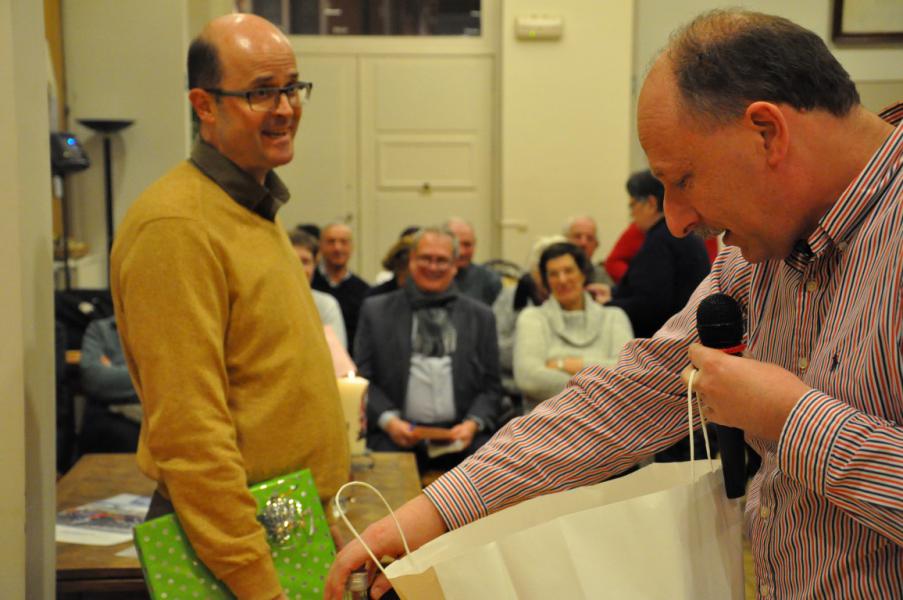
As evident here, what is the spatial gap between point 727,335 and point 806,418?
0.22 metres

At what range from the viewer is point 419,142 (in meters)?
7.95

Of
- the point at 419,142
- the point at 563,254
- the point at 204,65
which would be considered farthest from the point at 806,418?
the point at 419,142

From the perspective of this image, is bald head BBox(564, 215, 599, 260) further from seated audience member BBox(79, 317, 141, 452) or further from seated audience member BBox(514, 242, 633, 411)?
seated audience member BBox(79, 317, 141, 452)

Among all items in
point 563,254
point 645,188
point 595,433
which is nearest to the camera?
point 595,433

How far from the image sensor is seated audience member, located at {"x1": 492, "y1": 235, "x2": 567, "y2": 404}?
188 inches

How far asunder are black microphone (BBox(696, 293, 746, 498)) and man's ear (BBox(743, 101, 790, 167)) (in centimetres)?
19

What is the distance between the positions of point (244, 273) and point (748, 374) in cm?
105

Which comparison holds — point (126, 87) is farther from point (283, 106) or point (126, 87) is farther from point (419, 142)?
point (283, 106)

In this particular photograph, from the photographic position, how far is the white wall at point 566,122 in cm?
754

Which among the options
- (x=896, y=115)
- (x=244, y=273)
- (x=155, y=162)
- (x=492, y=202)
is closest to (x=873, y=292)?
Answer: (x=896, y=115)

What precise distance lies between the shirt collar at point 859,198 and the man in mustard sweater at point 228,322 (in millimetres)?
1061

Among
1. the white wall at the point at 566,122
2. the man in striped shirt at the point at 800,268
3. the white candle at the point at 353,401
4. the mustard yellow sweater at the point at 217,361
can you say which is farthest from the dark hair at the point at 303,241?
the man in striped shirt at the point at 800,268

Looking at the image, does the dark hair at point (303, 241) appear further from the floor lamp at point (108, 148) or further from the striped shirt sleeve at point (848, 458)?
the striped shirt sleeve at point (848, 458)

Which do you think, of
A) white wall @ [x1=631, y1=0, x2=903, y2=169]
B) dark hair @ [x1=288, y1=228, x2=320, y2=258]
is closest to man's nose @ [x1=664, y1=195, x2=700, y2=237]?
dark hair @ [x1=288, y1=228, x2=320, y2=258]
